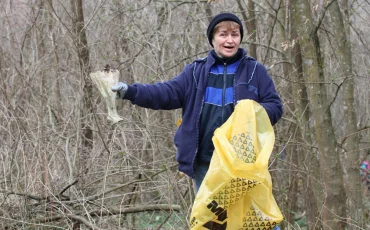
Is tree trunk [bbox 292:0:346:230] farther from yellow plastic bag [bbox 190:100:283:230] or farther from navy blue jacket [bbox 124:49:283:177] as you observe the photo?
yellow plastic bag [bbox 190:100:283:230]

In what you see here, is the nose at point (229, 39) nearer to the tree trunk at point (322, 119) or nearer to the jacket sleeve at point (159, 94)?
the jacket sleeve at point (159, 94)

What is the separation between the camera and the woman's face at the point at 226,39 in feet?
10.6

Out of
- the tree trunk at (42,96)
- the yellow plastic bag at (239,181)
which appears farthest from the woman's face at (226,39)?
the tree trunk at (42,96)

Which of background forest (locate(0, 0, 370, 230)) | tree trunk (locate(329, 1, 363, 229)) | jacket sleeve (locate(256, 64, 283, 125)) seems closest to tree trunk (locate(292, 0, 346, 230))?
background forest (locate(0, 0, 370, 230))

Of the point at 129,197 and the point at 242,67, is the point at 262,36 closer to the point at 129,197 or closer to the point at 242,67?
the point at 129,197

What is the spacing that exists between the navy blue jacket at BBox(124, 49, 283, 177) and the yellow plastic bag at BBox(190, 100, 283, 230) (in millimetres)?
146

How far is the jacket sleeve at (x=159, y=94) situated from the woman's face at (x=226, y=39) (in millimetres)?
254

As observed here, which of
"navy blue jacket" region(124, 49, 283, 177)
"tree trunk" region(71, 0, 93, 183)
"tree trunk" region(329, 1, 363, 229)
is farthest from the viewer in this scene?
"tree trunk" region(329, 1, 363, 229)

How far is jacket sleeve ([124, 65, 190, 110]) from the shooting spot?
10.6 ft

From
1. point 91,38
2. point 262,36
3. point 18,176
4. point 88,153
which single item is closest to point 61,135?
point 88,153

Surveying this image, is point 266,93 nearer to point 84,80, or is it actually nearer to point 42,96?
point 84,80

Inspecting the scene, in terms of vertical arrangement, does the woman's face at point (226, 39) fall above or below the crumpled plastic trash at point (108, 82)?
above

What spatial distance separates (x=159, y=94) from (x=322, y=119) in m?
2.18

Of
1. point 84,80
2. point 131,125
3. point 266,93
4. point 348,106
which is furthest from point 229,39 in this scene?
point 348,106
